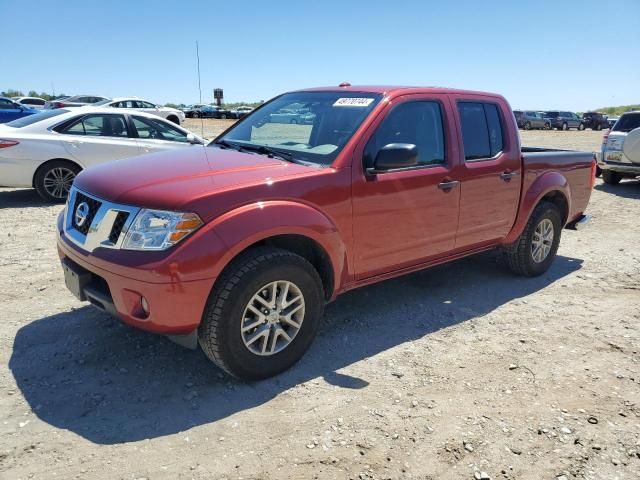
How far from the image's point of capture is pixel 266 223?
3.11 metres

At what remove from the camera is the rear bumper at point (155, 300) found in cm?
286

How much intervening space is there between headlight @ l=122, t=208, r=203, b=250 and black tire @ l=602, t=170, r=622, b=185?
11.5m

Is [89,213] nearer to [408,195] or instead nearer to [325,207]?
[325,207]

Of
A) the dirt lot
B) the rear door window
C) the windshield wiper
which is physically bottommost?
the dirt lot

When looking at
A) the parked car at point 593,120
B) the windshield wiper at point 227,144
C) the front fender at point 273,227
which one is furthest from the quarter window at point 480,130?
the parked car at point 593,120

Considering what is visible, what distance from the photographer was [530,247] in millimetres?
5352

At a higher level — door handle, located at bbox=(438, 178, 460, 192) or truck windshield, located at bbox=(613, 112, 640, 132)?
truck windshield, located at bbox=(613, 112, 640, 132)

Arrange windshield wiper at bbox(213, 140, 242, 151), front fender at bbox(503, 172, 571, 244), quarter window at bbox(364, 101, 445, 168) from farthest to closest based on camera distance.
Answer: front fender at bbox(503, 172, 571, 244) → windshield wiper at bbox(213, 140, 242, 151) → quarter window at bbox(364, 101, 445, 168)

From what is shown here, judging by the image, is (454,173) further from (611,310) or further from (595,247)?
(595,247)

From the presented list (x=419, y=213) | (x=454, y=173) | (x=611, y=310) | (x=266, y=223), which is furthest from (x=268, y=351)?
(x=611, y=310)

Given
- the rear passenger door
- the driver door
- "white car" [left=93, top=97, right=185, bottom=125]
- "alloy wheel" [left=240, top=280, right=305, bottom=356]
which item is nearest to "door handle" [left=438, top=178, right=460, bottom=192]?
the driver door

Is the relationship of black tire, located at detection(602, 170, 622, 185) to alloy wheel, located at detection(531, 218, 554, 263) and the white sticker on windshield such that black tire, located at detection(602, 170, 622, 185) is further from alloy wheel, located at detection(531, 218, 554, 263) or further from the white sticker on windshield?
the white sticker on windshield

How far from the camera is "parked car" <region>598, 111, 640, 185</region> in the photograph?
10.8 metres

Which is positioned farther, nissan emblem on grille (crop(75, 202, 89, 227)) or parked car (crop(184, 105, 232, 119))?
parked car (crop(184, 105, 232, 119))
